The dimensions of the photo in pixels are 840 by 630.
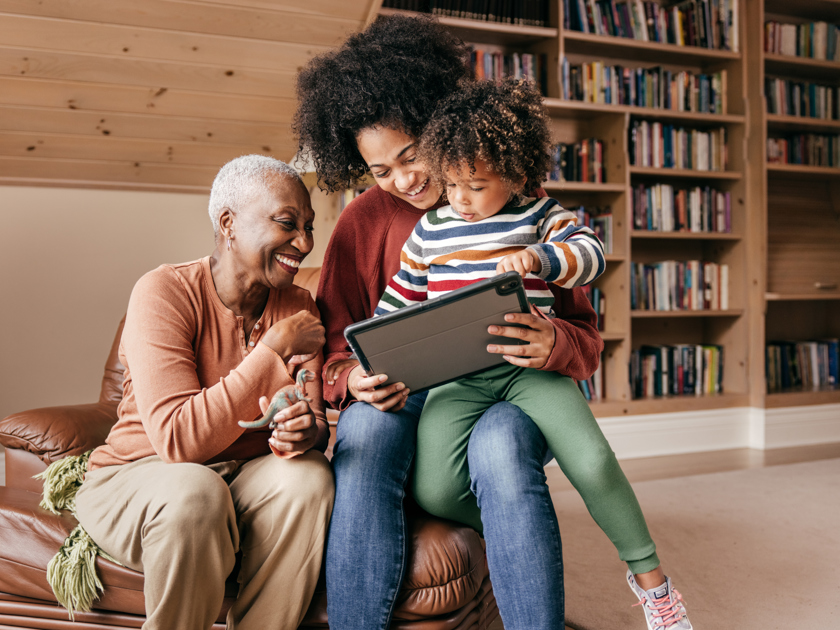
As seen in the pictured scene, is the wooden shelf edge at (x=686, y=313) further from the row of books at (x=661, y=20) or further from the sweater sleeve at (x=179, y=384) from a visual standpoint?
the sweater sleeve at (x=179, y=384)

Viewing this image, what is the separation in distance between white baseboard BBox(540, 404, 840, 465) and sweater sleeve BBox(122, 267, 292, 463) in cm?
244

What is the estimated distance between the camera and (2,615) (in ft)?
4.30

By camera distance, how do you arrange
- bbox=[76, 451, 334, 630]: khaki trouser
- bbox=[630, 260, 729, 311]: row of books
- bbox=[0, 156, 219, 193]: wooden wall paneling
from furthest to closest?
1. bbox=[630, 260, 729, 311]: row of books
2. bbox=[0, 156, 219, 193]: wooden wall paneling
3. bbox=[76, 451, 334, 630]: khaki trouser

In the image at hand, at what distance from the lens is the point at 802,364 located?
382 centimetres

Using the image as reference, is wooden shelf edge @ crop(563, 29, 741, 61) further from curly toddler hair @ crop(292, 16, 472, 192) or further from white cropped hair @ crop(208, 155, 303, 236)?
white cropped hair @ crop(208, 155, 303, 236)

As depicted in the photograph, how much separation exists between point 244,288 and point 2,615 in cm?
76

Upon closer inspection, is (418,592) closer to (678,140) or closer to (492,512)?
(492,512)

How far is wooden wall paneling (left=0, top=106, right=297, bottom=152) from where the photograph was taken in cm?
270

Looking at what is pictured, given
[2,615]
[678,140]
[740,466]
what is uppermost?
[678,140]

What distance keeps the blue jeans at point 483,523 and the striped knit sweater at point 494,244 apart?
0.83ft

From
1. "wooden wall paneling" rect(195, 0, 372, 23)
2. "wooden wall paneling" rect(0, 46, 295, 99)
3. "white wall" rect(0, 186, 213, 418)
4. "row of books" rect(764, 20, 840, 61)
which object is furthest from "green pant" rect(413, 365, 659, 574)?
"row of books" rect(764, 20, 840, 61)

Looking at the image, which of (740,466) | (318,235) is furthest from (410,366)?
(740,466)

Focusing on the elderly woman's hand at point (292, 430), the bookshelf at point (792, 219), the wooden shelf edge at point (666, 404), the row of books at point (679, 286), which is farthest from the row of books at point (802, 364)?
the elderly woman's hand at point (292, 430)

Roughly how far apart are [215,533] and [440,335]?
47cm
